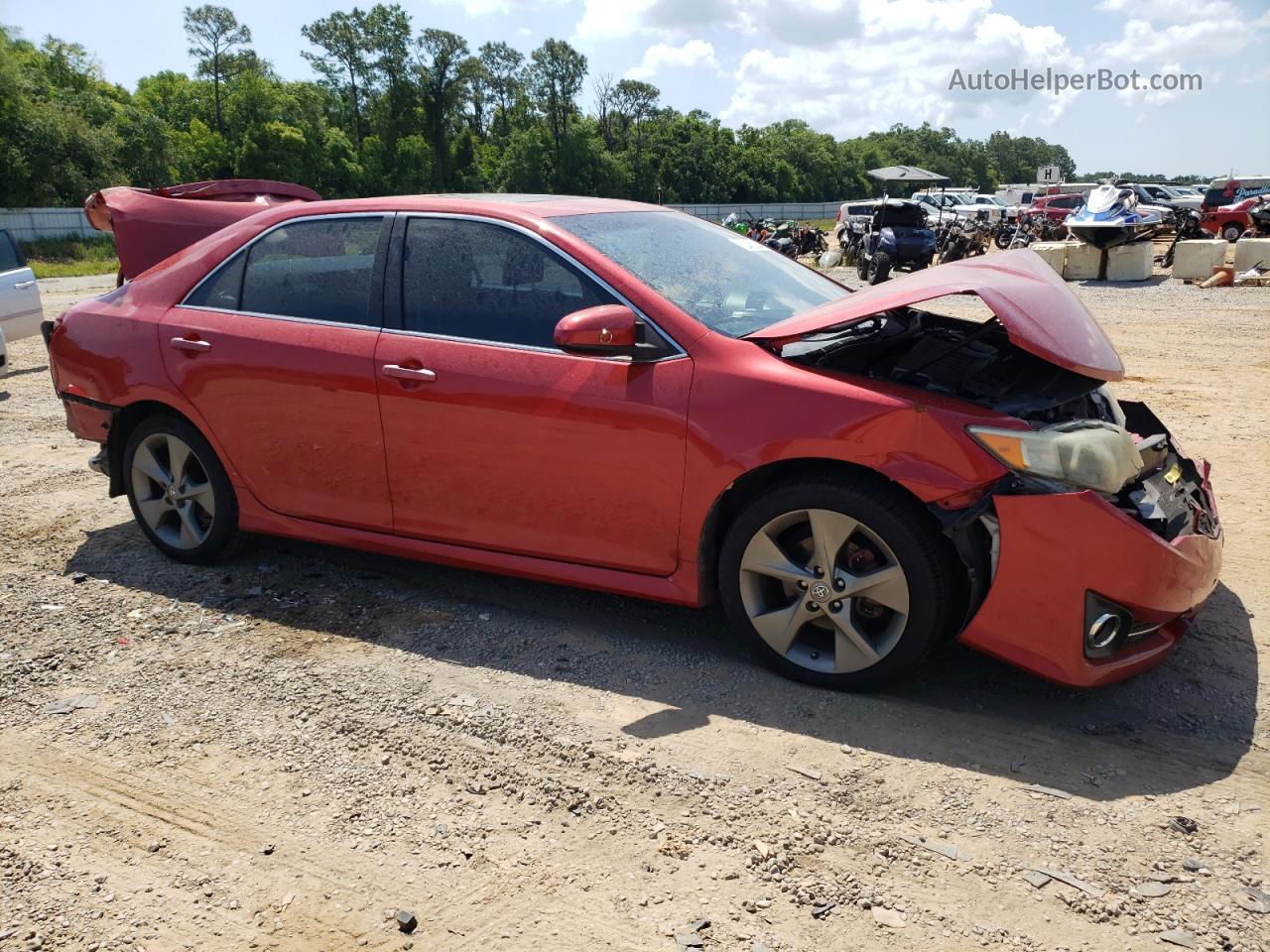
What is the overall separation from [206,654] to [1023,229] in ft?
88.9

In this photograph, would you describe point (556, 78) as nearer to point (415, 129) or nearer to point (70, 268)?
point (415, 129)

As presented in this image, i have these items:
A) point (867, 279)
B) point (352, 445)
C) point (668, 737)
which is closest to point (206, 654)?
point (352, 445)

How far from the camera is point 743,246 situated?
471 cm

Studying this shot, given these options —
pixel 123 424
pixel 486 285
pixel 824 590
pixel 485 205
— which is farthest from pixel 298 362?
pixel 824 590

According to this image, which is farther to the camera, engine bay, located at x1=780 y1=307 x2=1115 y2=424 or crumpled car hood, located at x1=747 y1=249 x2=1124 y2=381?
engine bay, located at x1=780 y1=307 x2=1115 y2=424

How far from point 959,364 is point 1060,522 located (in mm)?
978

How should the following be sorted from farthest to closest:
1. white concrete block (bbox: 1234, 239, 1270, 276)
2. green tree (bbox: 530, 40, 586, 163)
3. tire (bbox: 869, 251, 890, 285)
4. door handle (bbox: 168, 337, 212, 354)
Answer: green tree (bbox: 530, 40, 586, 163), tire (bbox: 869, 251, 890, 285), white concrete block (bbox: 1234, 239, 1270, 276), door handle (bbox: 168, 337, 212, 354)

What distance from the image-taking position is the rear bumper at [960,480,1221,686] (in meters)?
3.19

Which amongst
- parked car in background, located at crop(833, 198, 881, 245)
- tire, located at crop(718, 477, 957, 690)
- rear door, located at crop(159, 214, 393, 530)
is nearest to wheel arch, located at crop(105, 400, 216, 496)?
rear door, located at crop(159, 214, 393, 530)

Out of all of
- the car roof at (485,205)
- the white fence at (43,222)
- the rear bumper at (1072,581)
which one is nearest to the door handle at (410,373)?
the car roof at (485,205)

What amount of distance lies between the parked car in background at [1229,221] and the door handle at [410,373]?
26993mm

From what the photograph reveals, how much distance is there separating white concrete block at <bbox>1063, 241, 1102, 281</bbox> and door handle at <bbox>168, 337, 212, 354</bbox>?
1903cm

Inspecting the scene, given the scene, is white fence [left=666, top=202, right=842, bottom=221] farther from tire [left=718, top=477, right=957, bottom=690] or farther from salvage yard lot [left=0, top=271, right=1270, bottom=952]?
tire [left=718, top=477, right=957, bottom=690]

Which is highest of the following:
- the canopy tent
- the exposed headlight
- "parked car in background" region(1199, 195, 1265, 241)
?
the exposed headlight
